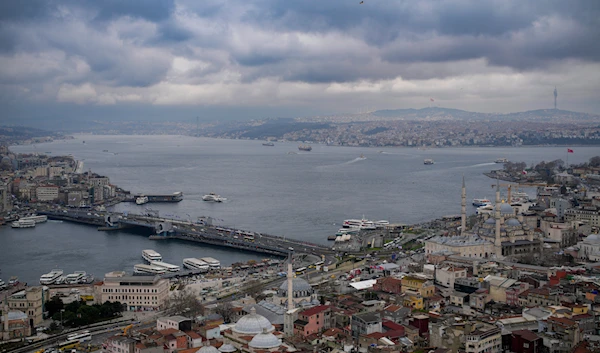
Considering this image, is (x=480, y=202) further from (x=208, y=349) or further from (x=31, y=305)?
(x=208, y=349)

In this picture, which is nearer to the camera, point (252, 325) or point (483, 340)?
point (483, 340)

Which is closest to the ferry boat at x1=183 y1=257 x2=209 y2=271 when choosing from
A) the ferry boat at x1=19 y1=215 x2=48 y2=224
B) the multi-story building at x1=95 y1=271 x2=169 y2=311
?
the multi-story building at x1=95 y1=271 x2=169 y2=311

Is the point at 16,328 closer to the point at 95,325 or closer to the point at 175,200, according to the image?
the point at 95,325

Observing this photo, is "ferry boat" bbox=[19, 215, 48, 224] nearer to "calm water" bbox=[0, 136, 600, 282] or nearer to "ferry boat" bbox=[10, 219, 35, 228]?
"ferry boat" bbox=[10, 219, 35, 228]

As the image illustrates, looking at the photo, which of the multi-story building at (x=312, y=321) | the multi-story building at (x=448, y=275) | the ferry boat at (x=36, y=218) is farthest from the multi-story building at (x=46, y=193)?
the multi-story building at (x=312, y=321)

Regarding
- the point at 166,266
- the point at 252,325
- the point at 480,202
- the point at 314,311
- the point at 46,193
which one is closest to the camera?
the point at 252,325

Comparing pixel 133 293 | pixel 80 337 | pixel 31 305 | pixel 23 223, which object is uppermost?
pixel 31 305

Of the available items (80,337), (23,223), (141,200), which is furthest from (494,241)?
(141,200)
